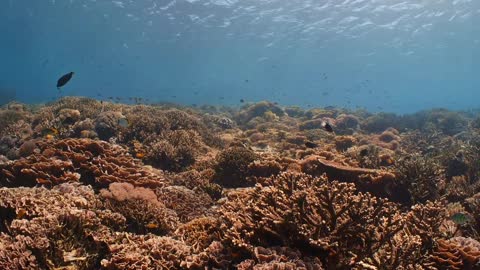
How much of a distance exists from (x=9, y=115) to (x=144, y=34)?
5271 cm

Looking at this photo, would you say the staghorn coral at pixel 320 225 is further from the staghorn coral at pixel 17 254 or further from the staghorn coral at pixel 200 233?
the staghorn coral at pixel 17 254

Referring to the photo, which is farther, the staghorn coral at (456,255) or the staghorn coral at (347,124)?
the staghorn coral at (347,124)

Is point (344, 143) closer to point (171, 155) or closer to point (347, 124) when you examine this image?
point (171, 155)

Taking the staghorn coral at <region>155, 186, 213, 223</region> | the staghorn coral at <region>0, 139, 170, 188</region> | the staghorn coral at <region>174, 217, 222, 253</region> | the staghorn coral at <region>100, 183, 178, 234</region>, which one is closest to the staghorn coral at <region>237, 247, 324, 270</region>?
the staghorn coral at <region>174, 217, 222, 253</region>

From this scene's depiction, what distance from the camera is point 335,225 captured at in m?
3.92

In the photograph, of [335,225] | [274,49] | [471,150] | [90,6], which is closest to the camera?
[335,225]

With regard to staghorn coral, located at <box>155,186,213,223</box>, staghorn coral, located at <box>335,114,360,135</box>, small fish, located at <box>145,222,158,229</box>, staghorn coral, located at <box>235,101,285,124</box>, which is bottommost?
staghorn coral, located at <box>335,114,360,135</box>

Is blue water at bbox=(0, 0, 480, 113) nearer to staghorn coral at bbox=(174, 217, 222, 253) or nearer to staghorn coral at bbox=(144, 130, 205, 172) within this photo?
staghorn coral at bbox=(144, 130, 205, 172)

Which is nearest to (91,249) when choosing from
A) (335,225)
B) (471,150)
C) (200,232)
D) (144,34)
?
(200,232)

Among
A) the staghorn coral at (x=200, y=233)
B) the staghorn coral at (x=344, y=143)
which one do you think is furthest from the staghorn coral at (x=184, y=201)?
the staghorn coral at (x=344, y=143)

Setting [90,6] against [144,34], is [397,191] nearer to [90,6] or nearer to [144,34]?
[90,6]

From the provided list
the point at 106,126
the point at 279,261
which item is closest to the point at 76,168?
the point at 106,126

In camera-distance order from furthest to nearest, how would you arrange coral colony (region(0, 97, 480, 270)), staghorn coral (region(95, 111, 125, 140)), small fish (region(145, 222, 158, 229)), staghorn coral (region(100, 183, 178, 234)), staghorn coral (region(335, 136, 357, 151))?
staghorn coral (region(335, 136, 357, 151)) → staghorn coral (region(95, 111, 125, 140)) → staghorn coral (region(100, 183, 178, 234)) → small fish (region(145, 222, 158, 229)) → coral colony (region(0, 97, 480, 270))

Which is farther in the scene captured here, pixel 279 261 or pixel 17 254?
pixel 17 254
